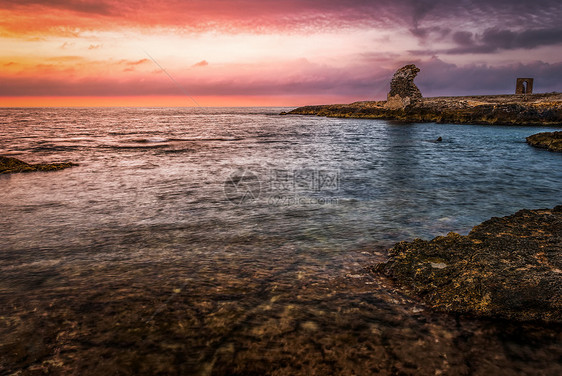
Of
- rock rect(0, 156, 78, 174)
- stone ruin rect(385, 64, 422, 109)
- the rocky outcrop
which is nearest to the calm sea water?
rock rect(0, 156, 78, 174)

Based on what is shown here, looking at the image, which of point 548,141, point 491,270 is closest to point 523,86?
point 548,141

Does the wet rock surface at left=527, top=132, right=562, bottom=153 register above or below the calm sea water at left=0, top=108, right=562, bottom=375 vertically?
above

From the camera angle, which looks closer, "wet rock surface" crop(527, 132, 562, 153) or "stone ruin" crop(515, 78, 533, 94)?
"wet rock surface" crop(527, 132, 562, 153)

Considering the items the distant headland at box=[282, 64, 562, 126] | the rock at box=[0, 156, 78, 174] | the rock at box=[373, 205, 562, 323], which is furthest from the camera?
the distant headland at box=[282, 64, 562, 126]

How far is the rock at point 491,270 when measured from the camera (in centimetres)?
390

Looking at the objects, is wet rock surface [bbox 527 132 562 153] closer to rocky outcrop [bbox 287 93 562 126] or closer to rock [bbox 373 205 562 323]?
rock [bbox 373 205 562 323]

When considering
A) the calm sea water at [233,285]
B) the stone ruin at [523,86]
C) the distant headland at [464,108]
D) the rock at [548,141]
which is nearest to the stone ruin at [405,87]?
the distant headland at [464,108]

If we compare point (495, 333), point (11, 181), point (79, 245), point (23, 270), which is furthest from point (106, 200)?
point (495, 333)

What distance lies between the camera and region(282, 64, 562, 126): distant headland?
50.8 metres

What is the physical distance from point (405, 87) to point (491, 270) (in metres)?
78.0

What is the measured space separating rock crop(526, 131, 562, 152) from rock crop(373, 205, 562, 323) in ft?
79.6

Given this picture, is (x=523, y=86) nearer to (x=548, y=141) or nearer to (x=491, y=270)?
(x=548, y=141)

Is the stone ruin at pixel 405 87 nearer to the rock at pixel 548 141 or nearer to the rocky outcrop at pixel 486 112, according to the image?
the rocky outcrop at pixel 486 112

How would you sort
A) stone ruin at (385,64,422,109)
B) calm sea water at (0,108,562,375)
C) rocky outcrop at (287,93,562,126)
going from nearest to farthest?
calm sea water at (0,108,562,375) < rocky outcrop at (287,93,562,126) < stone ruin at (385,64,422,109)
